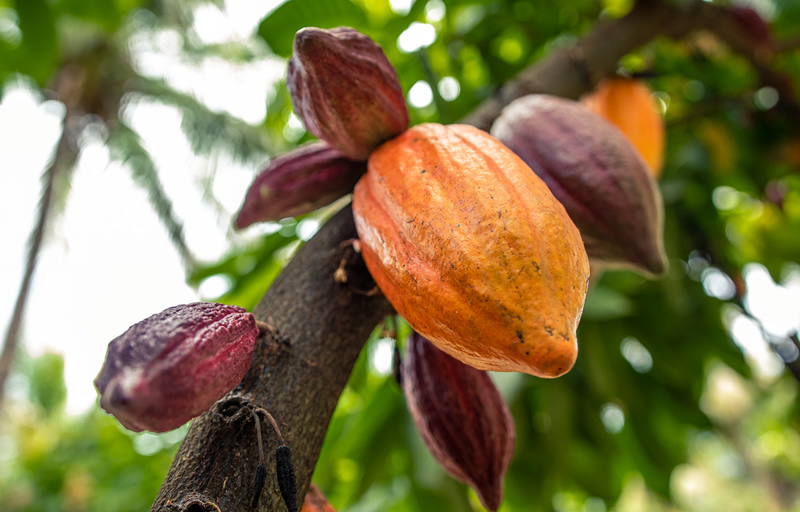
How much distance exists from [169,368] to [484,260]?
27 cm

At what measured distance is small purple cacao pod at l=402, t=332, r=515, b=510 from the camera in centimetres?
73

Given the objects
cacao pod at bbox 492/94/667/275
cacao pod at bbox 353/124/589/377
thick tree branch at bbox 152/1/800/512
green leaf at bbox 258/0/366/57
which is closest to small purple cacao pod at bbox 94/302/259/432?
thick tree branch at bbox 152/1/800/512

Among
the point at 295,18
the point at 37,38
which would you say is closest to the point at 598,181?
the point at 295,18

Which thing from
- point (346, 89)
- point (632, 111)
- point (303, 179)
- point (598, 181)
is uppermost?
point (346, 89)

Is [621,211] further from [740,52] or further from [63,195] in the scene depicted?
[63,195]

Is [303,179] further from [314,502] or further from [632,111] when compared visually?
[632,111]

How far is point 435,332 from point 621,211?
1.22 feet

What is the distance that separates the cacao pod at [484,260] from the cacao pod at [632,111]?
74 centimetres

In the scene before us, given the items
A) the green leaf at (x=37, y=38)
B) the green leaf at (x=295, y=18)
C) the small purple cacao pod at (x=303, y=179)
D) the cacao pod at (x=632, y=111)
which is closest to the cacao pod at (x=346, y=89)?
the small purple cacao pod at (x=303, y=179)

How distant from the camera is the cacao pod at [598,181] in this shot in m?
0.77

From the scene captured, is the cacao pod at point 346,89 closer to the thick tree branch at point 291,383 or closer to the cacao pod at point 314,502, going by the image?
the thick tree branch at point 291,383

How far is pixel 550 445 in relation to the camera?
131cm

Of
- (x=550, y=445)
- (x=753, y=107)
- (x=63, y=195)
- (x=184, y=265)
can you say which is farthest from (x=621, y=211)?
(x=63, y=195)

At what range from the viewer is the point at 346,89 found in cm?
67
